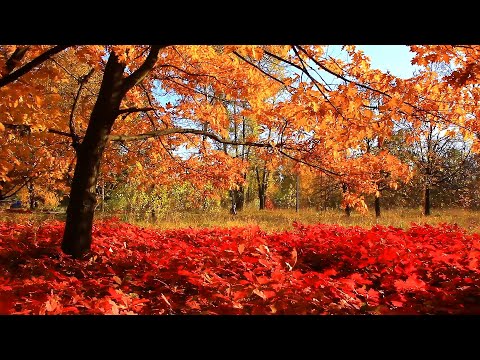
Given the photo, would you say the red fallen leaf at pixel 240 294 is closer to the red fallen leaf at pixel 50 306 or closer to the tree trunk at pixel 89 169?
the red fallen leaf at pixel 50 306

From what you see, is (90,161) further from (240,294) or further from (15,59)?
(240,294)

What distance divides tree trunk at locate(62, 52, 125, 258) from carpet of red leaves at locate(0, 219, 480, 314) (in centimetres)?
32

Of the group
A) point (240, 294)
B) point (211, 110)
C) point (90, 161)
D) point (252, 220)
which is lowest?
point (252, 220)

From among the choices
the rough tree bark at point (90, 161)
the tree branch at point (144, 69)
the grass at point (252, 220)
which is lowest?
the grass at point (252, 220)

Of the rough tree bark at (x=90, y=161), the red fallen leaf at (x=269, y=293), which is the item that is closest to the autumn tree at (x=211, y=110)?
the rough tree bark at (x=90, y=161)

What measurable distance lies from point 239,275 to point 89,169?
3.24m

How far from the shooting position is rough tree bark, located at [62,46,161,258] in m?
5.50

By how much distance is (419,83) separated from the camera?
418 cm

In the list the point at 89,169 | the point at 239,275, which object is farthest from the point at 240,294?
the point at 89,169

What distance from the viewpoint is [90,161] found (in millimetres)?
5613

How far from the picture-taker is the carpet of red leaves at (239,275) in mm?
2672

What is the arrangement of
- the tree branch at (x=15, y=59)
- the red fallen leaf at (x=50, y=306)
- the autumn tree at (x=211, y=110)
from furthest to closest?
the tree branch at (x=15, y=59), the autumn tree at (x=211, y=110), the red fallen leaf at (x=50, y=306)
